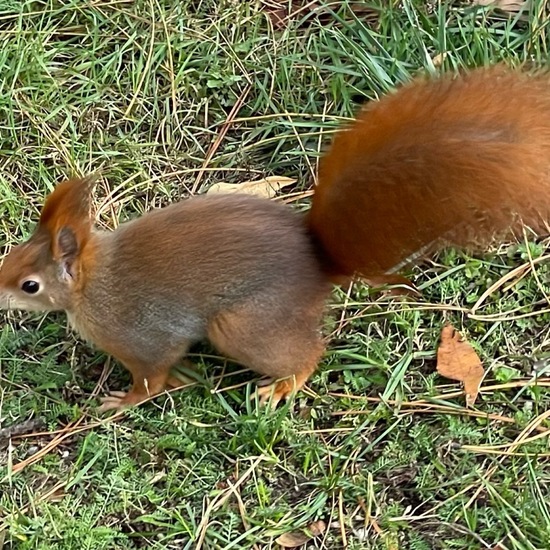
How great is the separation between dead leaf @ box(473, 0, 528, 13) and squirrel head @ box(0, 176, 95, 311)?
1.51 m

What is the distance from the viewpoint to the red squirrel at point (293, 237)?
201 centimetres

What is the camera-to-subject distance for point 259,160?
3051 mm

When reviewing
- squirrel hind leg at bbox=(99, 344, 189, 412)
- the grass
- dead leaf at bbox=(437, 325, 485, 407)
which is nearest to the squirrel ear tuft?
squirrel hind leg at bbox=(99, 344, 189, 412)

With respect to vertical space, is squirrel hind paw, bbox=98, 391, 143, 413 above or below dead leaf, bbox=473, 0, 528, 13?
below

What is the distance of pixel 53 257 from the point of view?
7.63 ft

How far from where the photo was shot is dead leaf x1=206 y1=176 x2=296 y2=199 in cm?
293

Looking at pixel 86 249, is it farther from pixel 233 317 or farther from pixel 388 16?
pixel 388 16

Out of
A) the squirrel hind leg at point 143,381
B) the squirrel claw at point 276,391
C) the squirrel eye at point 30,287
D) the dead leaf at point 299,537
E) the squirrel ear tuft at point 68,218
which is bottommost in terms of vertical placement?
the dead leaf at point 299,537

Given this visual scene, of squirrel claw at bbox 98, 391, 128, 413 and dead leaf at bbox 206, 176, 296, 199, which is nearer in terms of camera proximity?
squirrel claw at bbox 98, 391, 128, 413

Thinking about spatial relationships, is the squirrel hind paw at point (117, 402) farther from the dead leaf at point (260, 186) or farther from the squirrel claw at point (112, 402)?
the dead leaf at point (260, 186)

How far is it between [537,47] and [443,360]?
42.2 inches

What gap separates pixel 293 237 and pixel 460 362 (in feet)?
2.00

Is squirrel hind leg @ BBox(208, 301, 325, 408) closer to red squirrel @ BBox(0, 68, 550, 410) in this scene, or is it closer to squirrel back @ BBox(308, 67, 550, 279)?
red squirrel @ BBox(0, 68, 550, 410)

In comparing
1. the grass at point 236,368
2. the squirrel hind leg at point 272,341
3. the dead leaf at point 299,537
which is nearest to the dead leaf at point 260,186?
the grass at point 236,368
